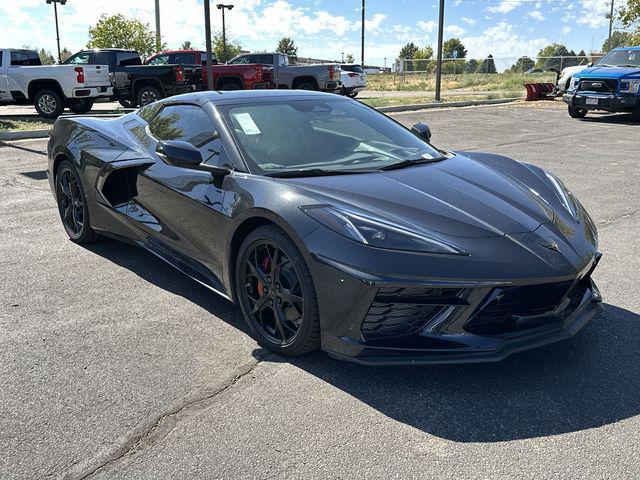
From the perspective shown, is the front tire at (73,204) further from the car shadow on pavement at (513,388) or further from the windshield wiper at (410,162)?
the windshield wiper at (410,162)

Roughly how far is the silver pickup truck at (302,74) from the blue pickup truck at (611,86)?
7715 mm

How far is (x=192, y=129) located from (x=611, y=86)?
1370cm

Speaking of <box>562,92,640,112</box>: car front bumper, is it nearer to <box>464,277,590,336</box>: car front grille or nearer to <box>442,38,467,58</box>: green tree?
<box>464,277,590,336</box>: car front grille

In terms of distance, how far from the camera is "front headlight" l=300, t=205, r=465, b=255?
2.65 metres

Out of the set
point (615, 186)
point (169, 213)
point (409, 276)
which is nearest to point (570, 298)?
point (409, 276)

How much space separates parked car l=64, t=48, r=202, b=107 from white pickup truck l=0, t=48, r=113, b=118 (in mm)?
1544

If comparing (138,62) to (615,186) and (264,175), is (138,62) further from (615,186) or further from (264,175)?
(264,175)

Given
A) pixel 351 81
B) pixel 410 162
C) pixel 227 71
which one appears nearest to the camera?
pixel 410 162

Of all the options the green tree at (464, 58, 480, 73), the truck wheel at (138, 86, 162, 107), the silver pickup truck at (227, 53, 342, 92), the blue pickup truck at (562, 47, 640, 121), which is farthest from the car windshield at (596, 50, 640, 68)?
the green tree at (464, 58, 480, 73)

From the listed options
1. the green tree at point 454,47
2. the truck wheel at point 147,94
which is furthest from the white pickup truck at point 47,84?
the green tree at point 454,47

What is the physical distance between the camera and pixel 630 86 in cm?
1445

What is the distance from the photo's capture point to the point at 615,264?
4500mm

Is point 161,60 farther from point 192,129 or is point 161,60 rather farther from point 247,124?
point 247,124

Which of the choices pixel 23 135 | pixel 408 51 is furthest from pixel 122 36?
pixel 408 51
